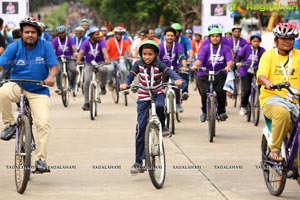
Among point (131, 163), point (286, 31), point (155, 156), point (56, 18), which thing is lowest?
point (131, 163)

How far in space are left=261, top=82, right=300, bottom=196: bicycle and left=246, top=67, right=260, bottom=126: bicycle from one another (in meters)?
7.40

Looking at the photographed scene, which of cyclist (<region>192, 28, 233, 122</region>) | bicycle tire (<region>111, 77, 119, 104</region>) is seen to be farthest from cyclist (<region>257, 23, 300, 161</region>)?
bicycle tire (<region>111, 77, 119, 104</region>)

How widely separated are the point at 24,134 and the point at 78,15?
111015mm

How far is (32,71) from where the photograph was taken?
1028 cm

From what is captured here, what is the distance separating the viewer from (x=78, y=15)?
11981 centimetres

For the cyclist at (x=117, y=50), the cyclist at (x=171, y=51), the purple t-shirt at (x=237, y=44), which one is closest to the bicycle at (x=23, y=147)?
the cyclist at (x=171, y=51)

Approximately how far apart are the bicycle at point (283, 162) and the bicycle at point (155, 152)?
113 cm

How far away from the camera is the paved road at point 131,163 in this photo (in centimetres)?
972

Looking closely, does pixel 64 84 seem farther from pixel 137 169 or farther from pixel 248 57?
pixel 137 169

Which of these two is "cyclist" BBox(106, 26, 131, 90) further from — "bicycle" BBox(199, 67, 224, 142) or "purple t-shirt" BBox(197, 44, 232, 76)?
"bicycle" BBox(199, 67, 224, 142)

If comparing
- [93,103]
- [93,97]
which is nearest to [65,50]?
[93,97]

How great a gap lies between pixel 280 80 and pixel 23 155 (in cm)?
287

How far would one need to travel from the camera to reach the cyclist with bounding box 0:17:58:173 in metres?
10.1

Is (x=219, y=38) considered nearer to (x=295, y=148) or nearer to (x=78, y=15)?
(x=295, y=148)
